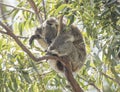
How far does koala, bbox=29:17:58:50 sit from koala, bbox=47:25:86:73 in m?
0.13

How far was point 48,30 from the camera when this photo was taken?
324cm

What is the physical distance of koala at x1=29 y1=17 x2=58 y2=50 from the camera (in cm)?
306

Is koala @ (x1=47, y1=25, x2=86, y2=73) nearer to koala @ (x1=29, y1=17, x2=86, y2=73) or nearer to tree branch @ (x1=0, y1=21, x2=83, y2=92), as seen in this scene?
koala @ (x1=29, y1=17, x2=86, y2=73)

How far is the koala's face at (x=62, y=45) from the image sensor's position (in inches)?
117

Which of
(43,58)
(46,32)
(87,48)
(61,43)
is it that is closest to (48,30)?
(46,32)

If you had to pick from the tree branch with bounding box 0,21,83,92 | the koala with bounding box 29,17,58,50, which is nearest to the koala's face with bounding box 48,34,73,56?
the koala with bounding box 29,17,58,50

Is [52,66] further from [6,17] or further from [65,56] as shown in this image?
[6,17]

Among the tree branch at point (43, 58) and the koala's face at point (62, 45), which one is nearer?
the tree branch at point (43, 58)

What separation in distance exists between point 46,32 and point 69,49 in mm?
287

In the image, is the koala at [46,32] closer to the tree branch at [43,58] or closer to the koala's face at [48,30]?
the koala's face at [48,30]

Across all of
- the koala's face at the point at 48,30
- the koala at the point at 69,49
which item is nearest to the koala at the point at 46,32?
the koala's face at the point at 48,30

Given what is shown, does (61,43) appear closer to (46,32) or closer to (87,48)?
(46,32)

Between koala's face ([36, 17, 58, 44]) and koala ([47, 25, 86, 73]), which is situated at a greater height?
koala's face ([36, 17, 58, 44])

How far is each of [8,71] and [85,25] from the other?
2.80 ft
